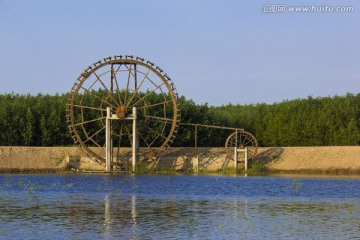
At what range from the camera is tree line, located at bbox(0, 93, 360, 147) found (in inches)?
3086

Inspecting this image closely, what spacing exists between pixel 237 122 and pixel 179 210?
5936 centimetres

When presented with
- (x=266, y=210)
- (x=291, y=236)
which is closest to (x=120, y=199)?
(x=266, y=210)

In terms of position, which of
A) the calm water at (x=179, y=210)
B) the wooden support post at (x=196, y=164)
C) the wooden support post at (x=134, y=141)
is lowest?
the calm water at (x=179, y=210)

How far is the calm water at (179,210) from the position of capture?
85.3 ft

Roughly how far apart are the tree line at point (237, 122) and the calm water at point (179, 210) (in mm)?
27052

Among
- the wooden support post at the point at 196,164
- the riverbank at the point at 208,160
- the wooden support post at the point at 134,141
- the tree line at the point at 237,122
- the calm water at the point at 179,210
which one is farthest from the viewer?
the tree line at the point at 237,122

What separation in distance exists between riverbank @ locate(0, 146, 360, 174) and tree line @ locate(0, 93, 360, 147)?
671 cm

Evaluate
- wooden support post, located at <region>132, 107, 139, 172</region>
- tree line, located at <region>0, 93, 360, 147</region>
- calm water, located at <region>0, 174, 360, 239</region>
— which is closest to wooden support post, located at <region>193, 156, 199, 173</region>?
wooden support post, located at <region>132, 107, 139, 172</region>

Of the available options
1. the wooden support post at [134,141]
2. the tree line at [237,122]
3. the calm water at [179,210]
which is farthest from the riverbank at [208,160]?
the calm water at [179,210]

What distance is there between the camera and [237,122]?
9212cm

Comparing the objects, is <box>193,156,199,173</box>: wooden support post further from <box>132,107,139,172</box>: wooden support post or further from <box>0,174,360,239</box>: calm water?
<box>0,174,360,239</box>: calm water

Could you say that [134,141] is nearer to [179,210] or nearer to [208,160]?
[208,160]

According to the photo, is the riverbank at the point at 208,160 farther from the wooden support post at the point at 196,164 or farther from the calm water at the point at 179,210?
the calm water at the point at 179,210

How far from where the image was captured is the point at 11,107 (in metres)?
79.6
